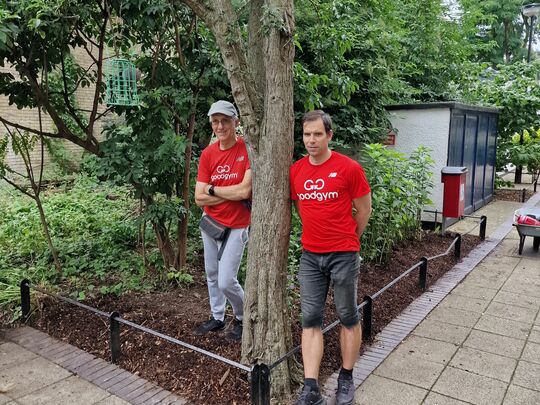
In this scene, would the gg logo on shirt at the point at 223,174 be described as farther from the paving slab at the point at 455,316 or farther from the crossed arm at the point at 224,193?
the paving slab at the point at 455,316

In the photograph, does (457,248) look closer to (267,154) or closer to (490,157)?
(267,154)

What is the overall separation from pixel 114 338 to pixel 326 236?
77.1 inches

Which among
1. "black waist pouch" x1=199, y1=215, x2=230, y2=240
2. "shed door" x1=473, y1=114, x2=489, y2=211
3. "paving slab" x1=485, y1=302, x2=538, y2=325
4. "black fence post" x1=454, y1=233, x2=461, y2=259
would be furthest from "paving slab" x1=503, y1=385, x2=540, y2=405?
"shed door" x1=473, y1=114, x2=489, y2=211

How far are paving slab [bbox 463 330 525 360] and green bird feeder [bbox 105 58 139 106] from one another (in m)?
3.70

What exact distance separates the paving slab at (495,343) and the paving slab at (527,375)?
0.45 feet

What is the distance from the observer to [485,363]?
3846 mm

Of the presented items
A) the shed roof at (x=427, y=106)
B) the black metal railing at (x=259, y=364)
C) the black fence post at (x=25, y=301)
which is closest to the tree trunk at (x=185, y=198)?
the black metal railing at (x=259, y=364)

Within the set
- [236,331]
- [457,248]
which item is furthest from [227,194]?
[457,248]

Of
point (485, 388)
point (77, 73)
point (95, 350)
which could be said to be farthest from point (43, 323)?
point (485, 388)

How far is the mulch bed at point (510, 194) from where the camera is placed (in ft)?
39.3

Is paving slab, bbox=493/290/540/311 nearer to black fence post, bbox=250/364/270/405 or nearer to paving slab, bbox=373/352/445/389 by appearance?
paving slab, bbox=373/352/445/389

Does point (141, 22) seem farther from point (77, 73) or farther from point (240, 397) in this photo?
point (240, 397)

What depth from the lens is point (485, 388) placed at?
3.47 metres

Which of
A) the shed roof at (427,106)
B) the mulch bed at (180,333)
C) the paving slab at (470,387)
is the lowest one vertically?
the paving slab at (470,387)
